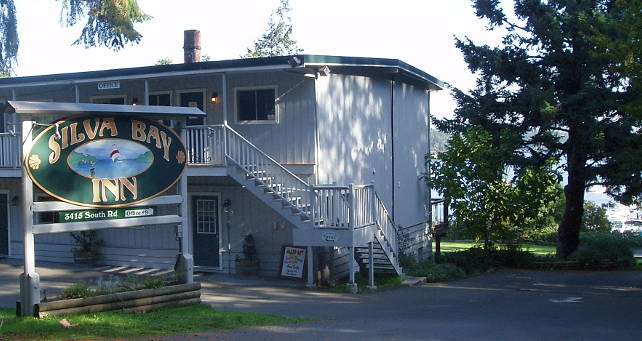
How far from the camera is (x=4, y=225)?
72.4 ft

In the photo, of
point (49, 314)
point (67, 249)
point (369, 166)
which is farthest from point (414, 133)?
point (49, 314)

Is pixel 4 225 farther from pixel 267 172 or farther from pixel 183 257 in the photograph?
pixel 183 257

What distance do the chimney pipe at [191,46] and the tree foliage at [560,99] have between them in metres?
8.70

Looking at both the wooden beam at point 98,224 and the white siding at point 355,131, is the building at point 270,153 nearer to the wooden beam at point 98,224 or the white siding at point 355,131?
the white siding at point 355,131

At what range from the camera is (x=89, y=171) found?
36.4ft

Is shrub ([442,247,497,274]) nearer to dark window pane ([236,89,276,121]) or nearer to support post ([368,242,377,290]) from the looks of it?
support post ([368,242,377,290])

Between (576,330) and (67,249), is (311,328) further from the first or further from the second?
(67,249)

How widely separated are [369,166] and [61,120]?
34.1 ft

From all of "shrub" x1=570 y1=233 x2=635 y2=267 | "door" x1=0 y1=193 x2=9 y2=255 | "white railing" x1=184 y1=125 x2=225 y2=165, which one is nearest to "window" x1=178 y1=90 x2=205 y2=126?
"white railing" x1=184 y1=125 x2=225 y2=165

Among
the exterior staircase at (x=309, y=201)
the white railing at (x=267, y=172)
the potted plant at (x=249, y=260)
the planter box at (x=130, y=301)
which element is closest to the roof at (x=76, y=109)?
the planter box at (x=130, y=301)

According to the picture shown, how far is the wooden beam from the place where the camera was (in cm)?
1054

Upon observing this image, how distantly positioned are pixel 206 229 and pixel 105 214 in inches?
289

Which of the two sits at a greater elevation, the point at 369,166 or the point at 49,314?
the point at 369,166

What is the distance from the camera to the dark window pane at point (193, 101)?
18.9m
